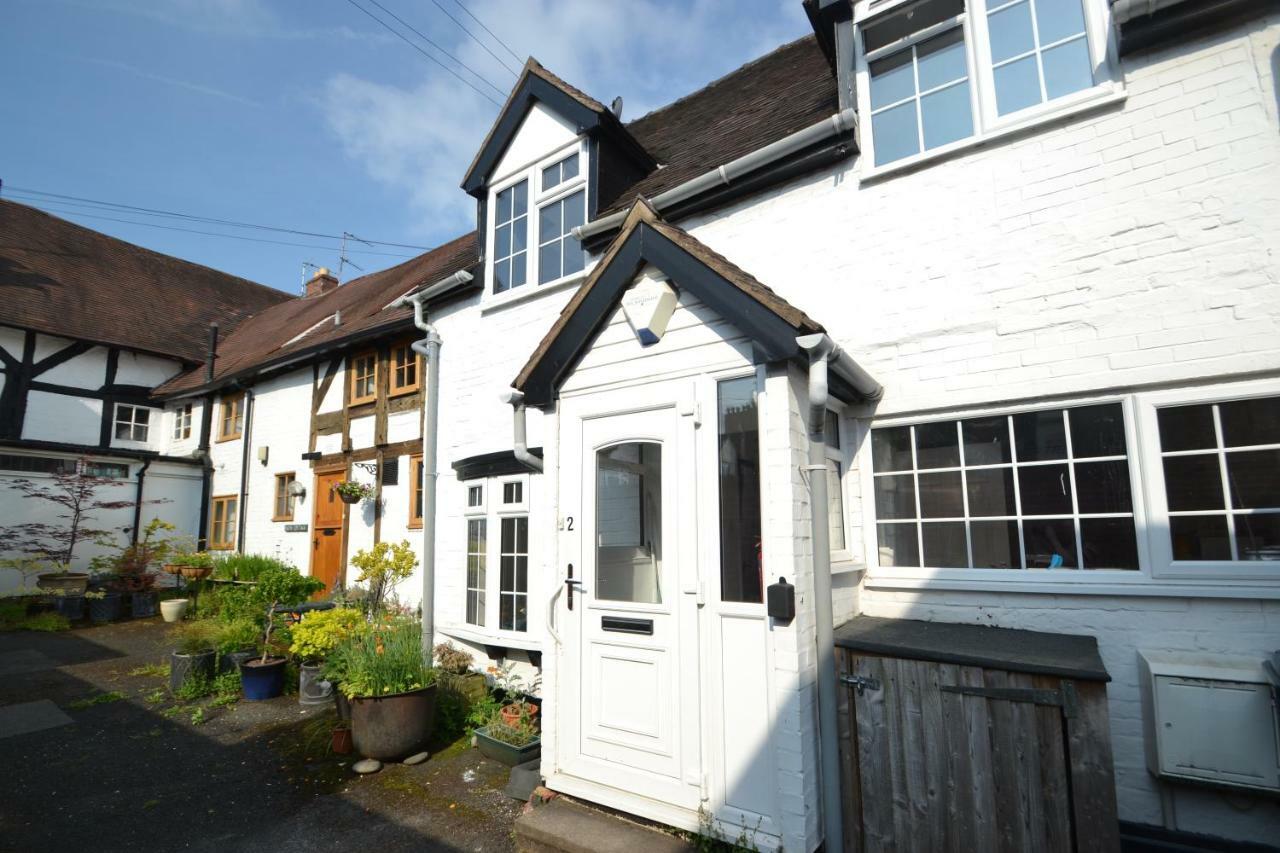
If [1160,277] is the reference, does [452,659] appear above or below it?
below

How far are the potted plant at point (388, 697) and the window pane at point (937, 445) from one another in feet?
15.1

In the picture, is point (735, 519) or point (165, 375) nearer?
point (735, 519)

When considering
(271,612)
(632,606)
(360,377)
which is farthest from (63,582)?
(632,606)

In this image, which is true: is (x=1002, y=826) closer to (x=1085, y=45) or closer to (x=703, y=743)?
(x=703, y=743)

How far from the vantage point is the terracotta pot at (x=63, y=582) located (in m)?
12.3

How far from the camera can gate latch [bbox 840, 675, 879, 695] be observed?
3.57m

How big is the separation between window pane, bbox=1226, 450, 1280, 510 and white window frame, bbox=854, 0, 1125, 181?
7.82 ft

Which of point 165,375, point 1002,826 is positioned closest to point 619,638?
point 1002,826

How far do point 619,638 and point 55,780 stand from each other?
5.03 m

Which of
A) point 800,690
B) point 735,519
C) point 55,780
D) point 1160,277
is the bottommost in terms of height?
point 55,780

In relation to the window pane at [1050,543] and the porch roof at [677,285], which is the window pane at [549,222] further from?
the window pane at [1050,543]

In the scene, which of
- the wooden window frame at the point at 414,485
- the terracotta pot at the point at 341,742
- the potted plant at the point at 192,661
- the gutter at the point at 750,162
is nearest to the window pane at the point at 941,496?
the gutter at the point at 750,162

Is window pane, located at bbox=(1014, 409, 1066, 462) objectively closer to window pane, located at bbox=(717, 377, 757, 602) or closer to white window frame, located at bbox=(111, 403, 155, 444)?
window pane, located at bbox=(717, 377, 757, 602)

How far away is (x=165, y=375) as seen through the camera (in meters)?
17.3
